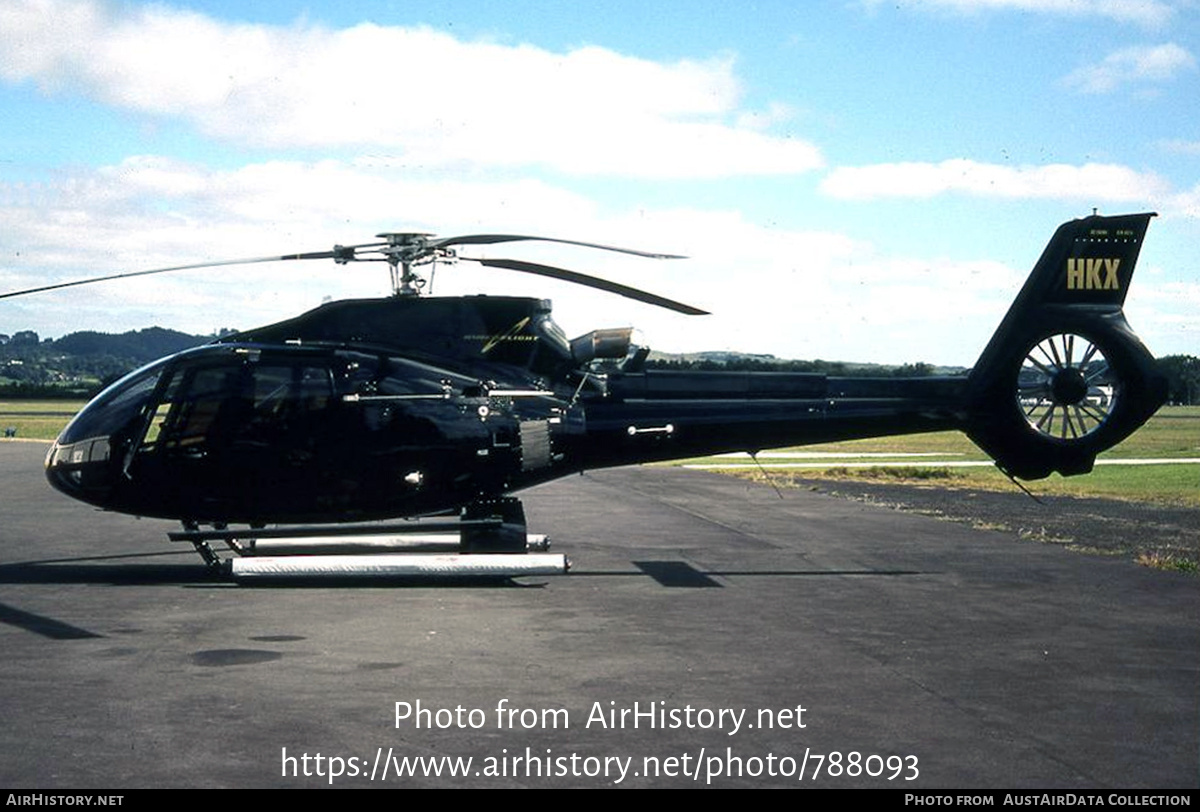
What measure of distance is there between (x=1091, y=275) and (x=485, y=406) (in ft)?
33.0

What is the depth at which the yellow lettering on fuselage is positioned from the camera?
20406 mm

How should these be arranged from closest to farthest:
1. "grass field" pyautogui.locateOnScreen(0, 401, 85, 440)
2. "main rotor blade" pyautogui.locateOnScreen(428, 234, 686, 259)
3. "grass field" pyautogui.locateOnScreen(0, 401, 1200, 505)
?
1. "main rotor blade" pyautogui.locateOnScreen(428, 234, 686, 259)
2. "grass field" pyautogui.locateOnScreen(0, 401, 1200, 505)
3. "grass field" pyautogui.locateOnScreen(0, 401, 85, 440)

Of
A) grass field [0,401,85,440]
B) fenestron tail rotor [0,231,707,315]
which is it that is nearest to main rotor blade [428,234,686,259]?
fenestron tail rotor [0,231,707,315]

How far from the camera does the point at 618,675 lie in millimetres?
11758

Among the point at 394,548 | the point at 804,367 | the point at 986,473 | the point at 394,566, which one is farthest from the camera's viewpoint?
the point at 986,473

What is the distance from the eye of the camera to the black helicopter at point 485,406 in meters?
17.3

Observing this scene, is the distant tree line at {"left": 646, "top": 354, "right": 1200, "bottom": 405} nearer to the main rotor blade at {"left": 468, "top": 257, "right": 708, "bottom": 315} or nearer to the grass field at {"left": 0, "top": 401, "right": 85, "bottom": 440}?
the main rotor blade at {"left": 468, "top": 257, "right": 708, "bottom": 315}

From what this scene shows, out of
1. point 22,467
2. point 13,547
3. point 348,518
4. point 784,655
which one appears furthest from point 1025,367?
point 22,467

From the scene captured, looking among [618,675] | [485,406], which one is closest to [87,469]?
[485,406]

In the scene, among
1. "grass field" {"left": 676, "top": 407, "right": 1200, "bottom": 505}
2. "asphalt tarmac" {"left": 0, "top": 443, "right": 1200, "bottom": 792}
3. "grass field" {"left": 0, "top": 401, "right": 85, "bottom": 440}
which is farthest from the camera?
"grass field" {"left": 0, "top": 401, "right": 85, "bottom": 440}

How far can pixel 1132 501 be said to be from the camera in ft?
115

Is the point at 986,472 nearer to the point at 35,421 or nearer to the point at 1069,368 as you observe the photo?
the point at 1069,368

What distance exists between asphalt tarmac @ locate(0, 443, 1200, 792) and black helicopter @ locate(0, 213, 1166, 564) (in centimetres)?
136
